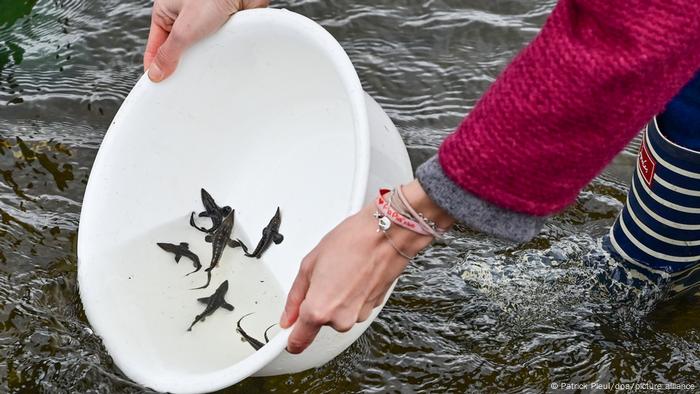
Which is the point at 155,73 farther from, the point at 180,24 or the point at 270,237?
the point at 270,237

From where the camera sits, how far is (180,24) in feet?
6.18

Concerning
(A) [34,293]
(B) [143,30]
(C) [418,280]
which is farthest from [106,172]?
(B) [143,30]

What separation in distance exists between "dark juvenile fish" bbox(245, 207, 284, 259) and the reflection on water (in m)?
0.32

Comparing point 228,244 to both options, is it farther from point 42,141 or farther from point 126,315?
point 42,141

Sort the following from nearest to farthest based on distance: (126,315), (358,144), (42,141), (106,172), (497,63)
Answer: (358,144)
(126,315)
(106,172)
(42,141)
(497,63)

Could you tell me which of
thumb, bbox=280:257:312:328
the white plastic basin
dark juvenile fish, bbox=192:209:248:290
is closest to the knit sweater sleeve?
thumb, bbox=280:257:312:328

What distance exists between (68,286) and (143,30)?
1340mm

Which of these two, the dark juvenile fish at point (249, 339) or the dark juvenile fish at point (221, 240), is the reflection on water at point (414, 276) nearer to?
the dark juvenile fish at point (249, 339)

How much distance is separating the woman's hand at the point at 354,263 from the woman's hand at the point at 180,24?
0.82 meters

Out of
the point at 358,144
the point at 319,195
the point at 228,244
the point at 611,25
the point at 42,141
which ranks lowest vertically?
the point at 42,141

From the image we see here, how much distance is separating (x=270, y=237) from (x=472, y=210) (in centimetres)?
99

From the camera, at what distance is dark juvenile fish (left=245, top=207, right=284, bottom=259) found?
82.4 inches

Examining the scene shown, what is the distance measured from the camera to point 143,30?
126 inches

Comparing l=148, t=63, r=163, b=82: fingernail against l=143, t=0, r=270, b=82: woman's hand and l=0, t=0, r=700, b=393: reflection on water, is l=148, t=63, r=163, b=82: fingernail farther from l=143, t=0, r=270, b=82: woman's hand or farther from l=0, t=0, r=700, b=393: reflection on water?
l=0, t=0, r=700, b=393: reflection on water
